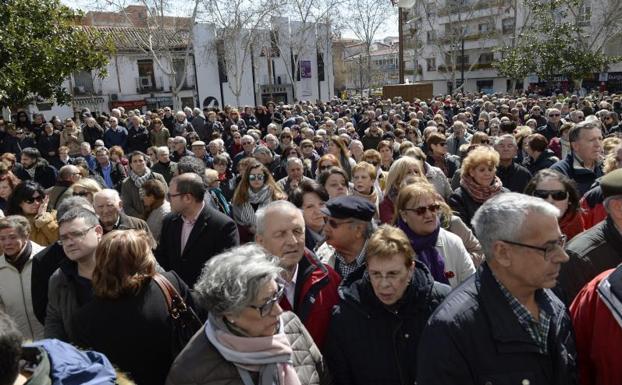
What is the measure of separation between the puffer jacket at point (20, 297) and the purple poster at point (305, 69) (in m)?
43.0

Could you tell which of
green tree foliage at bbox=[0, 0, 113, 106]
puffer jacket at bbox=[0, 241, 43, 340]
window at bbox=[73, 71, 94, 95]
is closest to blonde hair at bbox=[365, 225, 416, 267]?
puffer jacket at bbox=[0, 241, 43, 340]

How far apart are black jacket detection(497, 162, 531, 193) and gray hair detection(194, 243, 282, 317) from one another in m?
4.11

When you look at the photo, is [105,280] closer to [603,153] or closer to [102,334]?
[102,334]

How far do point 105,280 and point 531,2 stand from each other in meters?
38.8

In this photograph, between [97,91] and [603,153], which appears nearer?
[603,153]

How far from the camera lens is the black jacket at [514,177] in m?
5.59

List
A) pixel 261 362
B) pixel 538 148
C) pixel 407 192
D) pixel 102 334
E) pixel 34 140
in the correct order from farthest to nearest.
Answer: pixel 34 140 < pixel 538 148 < pixel 407 192 < pixel 102 334 < pixel 261 362

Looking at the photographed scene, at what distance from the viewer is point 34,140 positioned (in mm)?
11789

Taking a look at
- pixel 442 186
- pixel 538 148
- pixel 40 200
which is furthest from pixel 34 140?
pixel 538 148

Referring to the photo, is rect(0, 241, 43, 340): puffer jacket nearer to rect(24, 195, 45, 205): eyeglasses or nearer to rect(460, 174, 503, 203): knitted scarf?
rect(24, 195, 45, 205): eyeglasses

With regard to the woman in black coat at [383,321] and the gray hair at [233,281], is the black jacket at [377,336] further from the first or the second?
the gray hair at [233,281]

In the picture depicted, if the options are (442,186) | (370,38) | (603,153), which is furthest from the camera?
(370,38)

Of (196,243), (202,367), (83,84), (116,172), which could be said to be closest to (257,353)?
(202,367)

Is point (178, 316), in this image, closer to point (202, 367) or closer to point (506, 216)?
point (202, 367)
